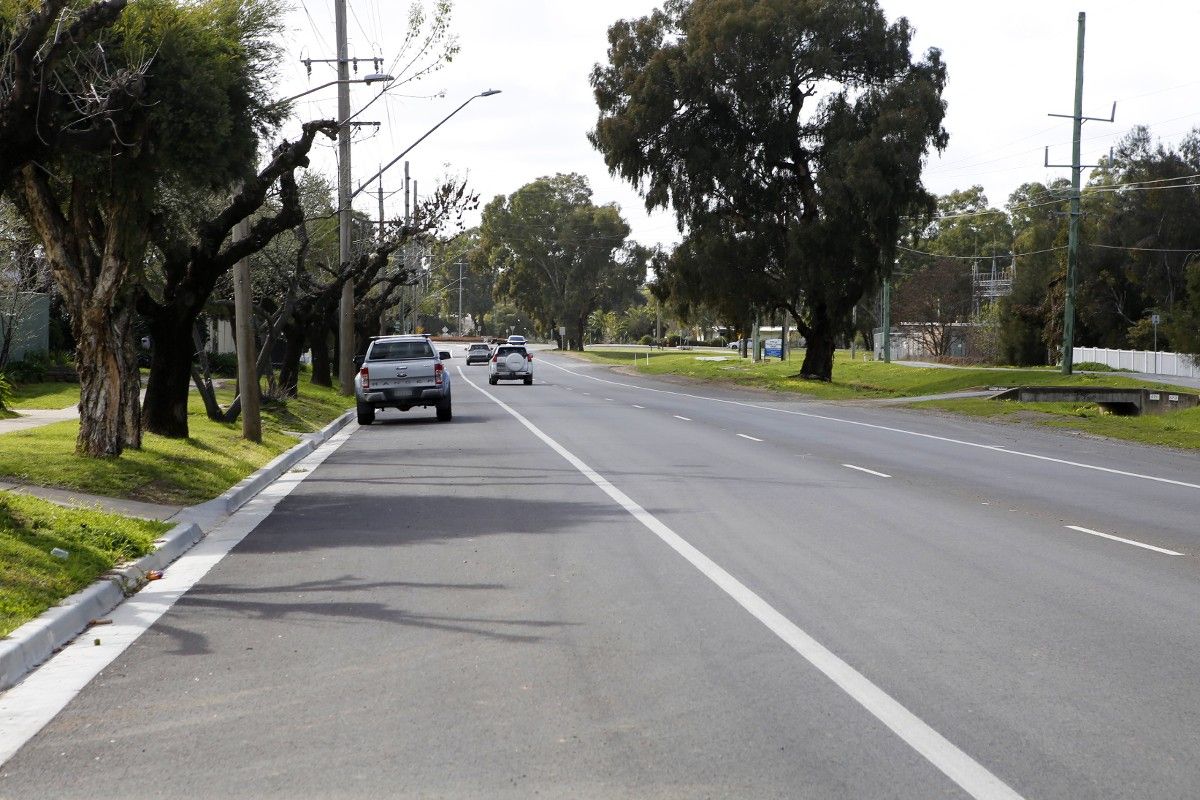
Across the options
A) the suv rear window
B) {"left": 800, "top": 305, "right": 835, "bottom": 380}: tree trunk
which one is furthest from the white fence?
the suv rear window

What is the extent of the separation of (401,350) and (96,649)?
24.7m

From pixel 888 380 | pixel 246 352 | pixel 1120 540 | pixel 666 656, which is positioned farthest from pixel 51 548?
pixel 888 380

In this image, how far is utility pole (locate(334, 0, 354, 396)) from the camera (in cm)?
3441

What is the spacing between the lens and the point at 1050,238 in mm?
78062

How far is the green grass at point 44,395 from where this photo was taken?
104 ft

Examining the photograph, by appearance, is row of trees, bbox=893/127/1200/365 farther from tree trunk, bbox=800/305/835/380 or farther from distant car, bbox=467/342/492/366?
distant car, bbox=467/342/492/366

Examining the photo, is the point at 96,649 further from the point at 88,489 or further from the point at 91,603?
the point at 88,489

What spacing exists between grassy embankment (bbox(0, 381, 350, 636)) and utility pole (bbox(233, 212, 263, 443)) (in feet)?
1.22

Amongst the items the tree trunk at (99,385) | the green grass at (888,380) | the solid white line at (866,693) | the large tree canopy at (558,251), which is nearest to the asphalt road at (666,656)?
the solid white line at (866,693)

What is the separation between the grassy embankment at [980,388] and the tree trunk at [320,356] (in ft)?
56.1

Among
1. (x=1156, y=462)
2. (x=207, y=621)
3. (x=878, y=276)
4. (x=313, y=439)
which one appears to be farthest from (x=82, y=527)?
(x=878, y=276)

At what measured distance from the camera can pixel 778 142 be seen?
182 feet

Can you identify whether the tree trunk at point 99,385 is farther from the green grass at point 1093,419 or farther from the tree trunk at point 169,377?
the green grass at point 1093,419

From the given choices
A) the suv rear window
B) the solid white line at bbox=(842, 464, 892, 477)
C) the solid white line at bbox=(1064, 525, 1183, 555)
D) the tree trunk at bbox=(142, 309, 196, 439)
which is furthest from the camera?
the suv rear window
